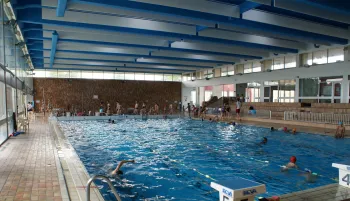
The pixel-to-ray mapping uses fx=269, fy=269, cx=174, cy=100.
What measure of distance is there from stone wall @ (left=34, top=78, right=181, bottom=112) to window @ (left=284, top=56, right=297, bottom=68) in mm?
14192

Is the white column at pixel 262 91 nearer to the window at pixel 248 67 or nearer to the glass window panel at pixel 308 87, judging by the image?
the window at pixel 248 67

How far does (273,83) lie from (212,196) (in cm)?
1654

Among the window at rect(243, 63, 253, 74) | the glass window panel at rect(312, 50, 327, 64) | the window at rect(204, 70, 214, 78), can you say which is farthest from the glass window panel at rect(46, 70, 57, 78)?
the glass window panel at rect(312, 50, 327, 64)

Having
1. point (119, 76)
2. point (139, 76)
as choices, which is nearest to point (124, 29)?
point (119, 76)

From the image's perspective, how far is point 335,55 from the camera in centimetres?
1545

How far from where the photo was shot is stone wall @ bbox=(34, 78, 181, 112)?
82.8 feet

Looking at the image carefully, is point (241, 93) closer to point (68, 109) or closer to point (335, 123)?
point (335, 123)

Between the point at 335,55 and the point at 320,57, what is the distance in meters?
0.93

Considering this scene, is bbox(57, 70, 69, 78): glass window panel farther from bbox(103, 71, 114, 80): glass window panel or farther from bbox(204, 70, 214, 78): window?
bbox(204, 70, 214, 78): window

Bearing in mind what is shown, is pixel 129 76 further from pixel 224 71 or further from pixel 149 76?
pixel 224 71

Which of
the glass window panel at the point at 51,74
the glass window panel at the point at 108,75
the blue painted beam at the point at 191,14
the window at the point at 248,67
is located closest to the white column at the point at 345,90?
the blue painted beam at the point at 191,14

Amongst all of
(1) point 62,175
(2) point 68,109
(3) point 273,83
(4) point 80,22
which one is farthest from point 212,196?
(2) point 68,109

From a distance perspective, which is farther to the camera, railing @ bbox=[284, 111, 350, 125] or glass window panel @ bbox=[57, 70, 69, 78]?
glass window panel @ bbox=[57, 70, 69, 78]

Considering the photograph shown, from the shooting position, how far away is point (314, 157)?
770cm
